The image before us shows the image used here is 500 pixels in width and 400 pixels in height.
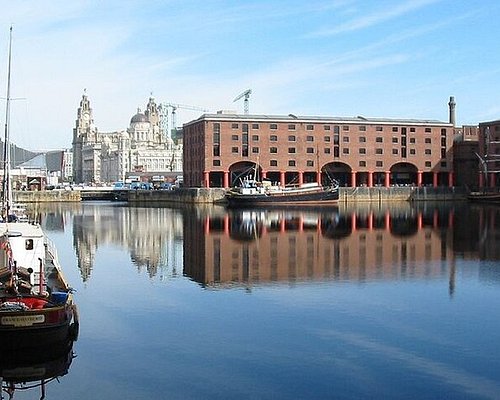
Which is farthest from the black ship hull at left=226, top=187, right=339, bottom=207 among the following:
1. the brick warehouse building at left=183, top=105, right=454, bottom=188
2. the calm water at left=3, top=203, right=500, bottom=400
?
the calm water at left=3, top=203, right=500, bottom=400

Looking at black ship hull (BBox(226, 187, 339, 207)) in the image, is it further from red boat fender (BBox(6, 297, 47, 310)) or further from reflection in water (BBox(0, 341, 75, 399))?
red boat fender (BBox(6, 297, 47, 310))

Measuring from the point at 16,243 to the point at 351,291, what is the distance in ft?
41.2

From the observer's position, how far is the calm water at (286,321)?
16.4 meters

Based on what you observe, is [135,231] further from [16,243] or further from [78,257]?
[16,243]

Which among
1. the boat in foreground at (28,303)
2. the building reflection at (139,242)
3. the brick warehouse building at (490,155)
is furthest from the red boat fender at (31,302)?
the brick warehouse building at (490,155)

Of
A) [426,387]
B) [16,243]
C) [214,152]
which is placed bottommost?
[426,387]

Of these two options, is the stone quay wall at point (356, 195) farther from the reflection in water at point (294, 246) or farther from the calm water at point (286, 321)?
the calm water at point (286, 321)

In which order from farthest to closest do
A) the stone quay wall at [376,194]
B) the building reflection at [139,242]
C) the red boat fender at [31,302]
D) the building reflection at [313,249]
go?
the stone quay wall at [376,194], the building reflection at [139,242], the building reflection at [313,249], the red boat fender at [31,302]

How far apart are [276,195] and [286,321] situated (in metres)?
83.1

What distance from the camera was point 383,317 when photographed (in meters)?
23.1

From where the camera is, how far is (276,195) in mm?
105625

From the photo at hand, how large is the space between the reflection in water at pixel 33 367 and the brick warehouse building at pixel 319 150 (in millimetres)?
93224

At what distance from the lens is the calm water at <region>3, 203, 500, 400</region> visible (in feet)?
53.9

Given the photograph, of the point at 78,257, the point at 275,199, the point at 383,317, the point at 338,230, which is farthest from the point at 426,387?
the point at 275,199
